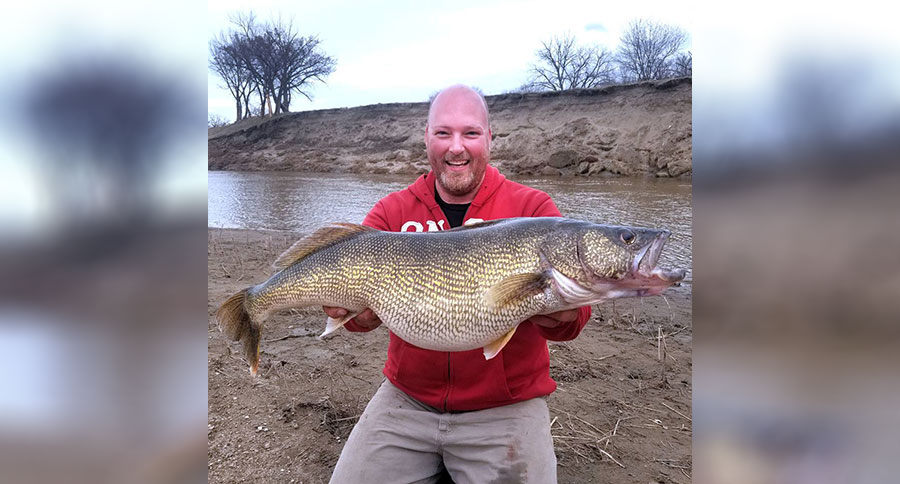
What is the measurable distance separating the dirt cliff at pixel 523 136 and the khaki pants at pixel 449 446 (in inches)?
791

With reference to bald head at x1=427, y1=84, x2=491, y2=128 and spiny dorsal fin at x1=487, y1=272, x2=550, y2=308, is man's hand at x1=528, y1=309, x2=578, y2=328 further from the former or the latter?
bald head at x1=427, y1=84, x2=491, y2=128

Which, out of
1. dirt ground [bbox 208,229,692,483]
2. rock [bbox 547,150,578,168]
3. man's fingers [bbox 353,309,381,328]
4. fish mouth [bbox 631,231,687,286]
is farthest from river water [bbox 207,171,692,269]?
man's fingers [bbox 353,309,381,328]

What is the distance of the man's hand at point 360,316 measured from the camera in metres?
3.15

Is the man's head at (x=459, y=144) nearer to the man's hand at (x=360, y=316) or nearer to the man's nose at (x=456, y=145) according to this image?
the man's nose at (x=456, y=145)

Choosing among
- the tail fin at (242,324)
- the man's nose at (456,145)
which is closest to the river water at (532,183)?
the man's nose at (456,145)

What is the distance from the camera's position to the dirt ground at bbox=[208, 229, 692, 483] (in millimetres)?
3426

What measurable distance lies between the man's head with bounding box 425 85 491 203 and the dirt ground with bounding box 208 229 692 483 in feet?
6.70

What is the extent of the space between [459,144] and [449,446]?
218 cm

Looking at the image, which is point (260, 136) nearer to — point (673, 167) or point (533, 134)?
point (533, 134)

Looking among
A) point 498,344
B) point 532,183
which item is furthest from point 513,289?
point 532,183

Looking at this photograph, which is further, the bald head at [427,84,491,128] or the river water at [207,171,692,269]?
the river water at [207,171,692,269]
